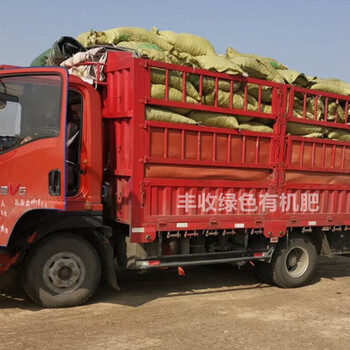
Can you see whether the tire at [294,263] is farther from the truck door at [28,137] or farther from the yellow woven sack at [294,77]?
the truck door at [28,137]

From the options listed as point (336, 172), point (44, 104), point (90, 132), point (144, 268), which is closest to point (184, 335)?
point (144, 268)

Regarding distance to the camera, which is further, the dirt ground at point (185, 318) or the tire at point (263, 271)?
the tire at point (263, 271)

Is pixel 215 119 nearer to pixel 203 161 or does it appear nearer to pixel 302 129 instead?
pixel 203 161

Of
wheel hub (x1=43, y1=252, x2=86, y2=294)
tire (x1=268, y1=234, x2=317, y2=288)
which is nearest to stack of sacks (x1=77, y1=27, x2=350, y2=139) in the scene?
tire (x1=268, y1=234, x2=317, y2=288)

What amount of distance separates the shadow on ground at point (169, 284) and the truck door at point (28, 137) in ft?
3.71

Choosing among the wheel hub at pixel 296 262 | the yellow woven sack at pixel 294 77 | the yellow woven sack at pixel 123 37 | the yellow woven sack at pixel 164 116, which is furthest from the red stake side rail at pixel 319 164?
the yellow woven sack at pixel 123 37

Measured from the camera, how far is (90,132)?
5.22 meters

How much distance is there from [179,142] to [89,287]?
80.9 inches

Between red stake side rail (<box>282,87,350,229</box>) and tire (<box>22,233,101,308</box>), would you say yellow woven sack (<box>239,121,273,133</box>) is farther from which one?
tire (<box>22,233,101,308</box>)

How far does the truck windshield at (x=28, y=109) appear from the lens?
489cm

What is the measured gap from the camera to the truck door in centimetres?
482

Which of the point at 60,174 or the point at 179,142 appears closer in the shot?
the point at 60,174

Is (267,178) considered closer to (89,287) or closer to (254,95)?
(254,95)

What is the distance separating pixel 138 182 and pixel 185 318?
1.65m
